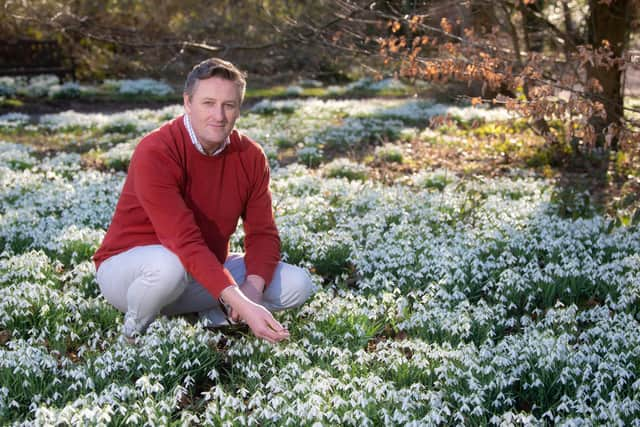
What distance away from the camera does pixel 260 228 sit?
423cm

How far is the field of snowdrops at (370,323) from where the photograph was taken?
127 inches

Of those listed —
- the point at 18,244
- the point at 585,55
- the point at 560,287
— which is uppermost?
the point at 585,55

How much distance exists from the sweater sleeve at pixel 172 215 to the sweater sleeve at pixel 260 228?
45 centimetres

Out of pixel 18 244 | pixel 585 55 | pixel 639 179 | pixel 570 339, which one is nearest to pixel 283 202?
pixel 18 244

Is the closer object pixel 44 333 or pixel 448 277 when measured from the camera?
pixel 44 333

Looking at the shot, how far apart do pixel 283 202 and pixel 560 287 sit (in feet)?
10.2

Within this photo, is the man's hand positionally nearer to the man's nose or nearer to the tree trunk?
the man's nose

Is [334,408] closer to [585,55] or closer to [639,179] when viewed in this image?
[585,55]

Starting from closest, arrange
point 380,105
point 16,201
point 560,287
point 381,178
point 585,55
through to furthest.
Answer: point 560,287, point 585,55, point 16,201, point 381,178, point 380,105

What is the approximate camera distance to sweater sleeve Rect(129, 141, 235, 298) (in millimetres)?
3607

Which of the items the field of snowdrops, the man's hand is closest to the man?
the man's hand

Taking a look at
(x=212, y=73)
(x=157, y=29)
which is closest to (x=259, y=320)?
(x=212, y=73)

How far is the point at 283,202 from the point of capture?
279 inches

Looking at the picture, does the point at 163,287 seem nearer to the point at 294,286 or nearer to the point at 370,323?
the point at 294,286
